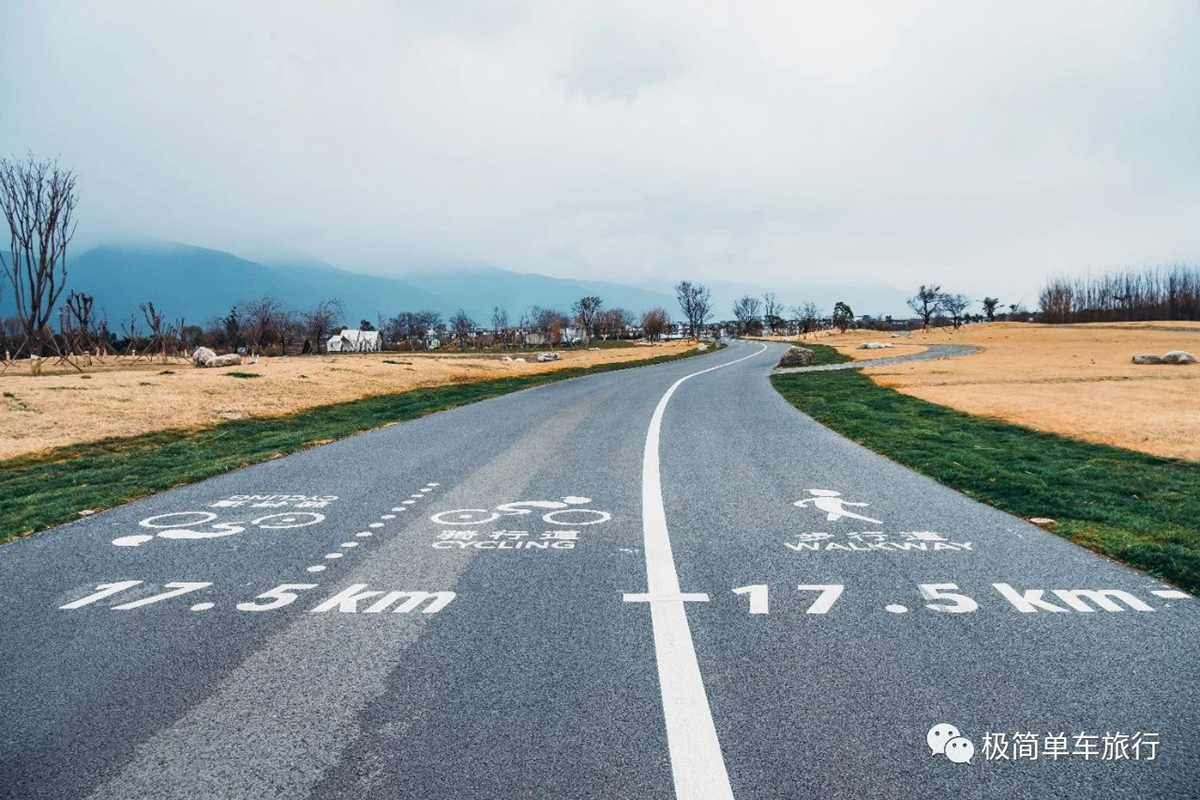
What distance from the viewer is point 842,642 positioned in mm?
3639

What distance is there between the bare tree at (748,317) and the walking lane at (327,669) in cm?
15185

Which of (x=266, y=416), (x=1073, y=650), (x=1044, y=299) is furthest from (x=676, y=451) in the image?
(x=1044, y=299)

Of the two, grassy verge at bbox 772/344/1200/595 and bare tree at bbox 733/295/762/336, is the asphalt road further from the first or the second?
bare tree at bbox 733/295/762/336

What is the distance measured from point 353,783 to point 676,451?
808 cm

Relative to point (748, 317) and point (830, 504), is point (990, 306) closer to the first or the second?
point (748, 317)

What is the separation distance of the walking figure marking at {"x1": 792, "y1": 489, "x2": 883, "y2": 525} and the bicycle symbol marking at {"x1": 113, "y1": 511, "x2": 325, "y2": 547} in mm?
4759

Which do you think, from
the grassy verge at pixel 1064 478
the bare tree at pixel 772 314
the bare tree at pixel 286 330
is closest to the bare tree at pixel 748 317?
the bare tree at pixel 772 314

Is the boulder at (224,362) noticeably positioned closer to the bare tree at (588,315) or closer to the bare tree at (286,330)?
the bare tree at (286,330)

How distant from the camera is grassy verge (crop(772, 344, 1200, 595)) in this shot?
554cm

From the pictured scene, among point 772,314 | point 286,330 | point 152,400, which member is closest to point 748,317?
point 772,314

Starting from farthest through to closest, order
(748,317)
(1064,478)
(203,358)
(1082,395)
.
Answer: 1. (748,317)
2. (203,358)
3. (1082,395)
4. (1064,478)

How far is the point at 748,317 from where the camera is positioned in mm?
168875

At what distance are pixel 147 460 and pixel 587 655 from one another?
10.3 meters

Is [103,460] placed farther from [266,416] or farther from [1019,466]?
[1019,466]
